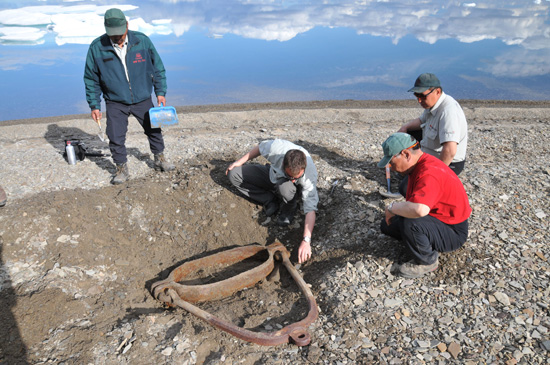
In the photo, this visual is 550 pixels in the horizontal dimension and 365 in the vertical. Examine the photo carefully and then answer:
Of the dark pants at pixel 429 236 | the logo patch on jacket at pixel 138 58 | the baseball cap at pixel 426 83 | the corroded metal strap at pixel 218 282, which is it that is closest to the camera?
the dark pants at pixel 429 236

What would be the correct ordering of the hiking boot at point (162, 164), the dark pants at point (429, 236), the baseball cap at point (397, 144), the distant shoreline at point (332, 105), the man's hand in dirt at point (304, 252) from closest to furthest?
the baseball cap at point (397, 144) → the dark pants at point (429, 236) → the man's hand in dirt at point (304, 252) → the hiking boot at point (162, 164) → the distant shoreline at point (332, 105)

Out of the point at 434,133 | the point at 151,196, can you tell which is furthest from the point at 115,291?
the point at 434,133

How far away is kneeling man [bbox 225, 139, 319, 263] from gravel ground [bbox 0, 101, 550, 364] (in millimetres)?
189

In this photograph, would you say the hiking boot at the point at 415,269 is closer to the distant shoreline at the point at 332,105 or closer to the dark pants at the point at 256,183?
the dark pants at the point at 256,183

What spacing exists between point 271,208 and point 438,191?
84.6 inches

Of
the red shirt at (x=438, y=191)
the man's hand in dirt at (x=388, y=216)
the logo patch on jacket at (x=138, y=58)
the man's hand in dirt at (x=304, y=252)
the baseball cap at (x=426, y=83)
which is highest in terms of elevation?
the logo patch on jacket at (x=138, y=58)

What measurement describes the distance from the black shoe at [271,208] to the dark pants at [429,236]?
1.70 meters

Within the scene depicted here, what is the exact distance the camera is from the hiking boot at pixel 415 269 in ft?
11.6

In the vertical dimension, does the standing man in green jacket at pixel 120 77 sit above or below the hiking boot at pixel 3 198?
above

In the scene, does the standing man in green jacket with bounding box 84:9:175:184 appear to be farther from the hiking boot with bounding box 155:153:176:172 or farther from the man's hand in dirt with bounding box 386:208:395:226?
the man's hand in dirt with bounding box 386:208:395:226

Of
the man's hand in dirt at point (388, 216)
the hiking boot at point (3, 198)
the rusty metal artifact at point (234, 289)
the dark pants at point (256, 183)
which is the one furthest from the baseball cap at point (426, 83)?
the hiking boot at point (3, 198)

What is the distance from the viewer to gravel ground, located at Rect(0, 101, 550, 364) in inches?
120

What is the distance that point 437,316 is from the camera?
10.5 feet

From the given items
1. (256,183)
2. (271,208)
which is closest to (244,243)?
(271,208)
